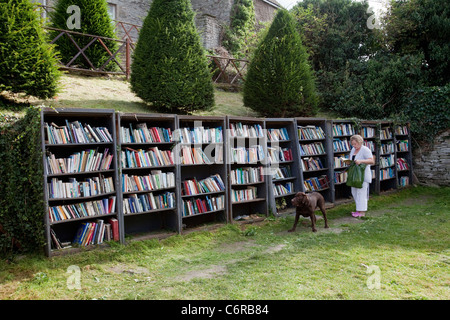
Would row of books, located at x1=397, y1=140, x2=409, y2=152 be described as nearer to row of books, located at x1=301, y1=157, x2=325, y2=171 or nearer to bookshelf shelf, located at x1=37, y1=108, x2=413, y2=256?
bookshelf shelf, located at x1=37, y1=108, x2=413, y2=256

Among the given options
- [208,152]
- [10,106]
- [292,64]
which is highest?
[292,64]

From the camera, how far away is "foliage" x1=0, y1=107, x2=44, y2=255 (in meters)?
4.76

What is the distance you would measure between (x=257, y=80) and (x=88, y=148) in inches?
213

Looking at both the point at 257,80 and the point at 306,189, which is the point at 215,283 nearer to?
the point at 306,189

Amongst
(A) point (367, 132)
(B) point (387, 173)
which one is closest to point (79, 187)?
Result: (A) point (367, 132)

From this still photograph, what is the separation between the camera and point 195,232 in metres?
6.20

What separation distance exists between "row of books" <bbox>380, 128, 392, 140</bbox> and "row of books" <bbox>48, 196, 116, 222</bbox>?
795cm

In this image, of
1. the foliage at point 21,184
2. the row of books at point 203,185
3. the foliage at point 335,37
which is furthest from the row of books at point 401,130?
the foliage at point 21,184

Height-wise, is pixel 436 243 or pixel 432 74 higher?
pixel 432 74

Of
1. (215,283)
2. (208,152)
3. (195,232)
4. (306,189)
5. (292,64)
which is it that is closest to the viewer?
(215,283)

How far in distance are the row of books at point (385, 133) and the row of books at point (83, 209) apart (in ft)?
26.1

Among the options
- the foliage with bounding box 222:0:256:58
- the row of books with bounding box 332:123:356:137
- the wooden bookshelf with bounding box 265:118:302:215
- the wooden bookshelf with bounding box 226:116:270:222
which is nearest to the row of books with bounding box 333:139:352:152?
the row of books with bounding box 332:123:356:137

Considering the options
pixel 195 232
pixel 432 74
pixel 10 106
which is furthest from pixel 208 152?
pixel 432 74

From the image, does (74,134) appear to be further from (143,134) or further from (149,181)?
(149,181)
